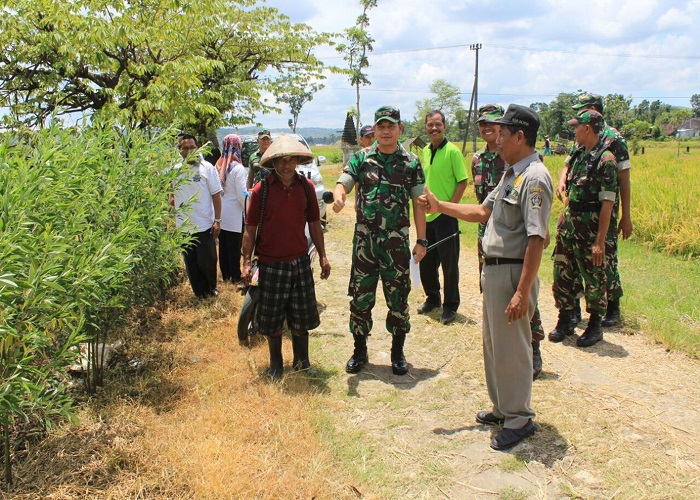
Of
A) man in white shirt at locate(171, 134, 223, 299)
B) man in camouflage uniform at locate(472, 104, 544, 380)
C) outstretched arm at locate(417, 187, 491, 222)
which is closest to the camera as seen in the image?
outstretched arm at locate(417, 187, 491, 222)

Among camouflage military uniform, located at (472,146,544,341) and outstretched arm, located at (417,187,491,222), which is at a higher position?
camouflage military uniform, located at (472,146,544,341)

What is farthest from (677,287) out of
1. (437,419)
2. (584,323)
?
(437,419)

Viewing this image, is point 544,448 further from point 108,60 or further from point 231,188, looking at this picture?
point 108,60

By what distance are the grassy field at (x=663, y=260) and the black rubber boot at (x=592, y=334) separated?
19.7 inches

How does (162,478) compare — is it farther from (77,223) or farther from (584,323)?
(584,323)

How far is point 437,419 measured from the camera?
344 cm

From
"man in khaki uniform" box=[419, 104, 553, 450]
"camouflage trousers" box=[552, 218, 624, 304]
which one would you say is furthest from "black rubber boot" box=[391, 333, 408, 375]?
"camouflage trousers" box=[552, 218, 624, 304]

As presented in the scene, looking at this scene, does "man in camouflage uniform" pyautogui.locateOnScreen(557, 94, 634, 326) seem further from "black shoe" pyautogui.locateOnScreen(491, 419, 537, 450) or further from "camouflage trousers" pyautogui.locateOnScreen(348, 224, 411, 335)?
"black shoe" pyautogui.locateOnScreen(491, 419, 537, 450)

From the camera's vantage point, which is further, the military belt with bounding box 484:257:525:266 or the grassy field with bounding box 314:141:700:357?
the grassy field with bounding box 314:141:700:357

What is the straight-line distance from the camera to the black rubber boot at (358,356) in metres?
4.09

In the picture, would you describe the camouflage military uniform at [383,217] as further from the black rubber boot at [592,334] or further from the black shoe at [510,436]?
the black rubber boot at [592,334]

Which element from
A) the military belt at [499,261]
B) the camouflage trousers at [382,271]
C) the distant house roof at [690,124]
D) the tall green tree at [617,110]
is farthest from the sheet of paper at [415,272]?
the distant house roof at [690,124]

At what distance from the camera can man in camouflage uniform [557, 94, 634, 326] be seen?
4445mm

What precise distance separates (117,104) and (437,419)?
5.12m
